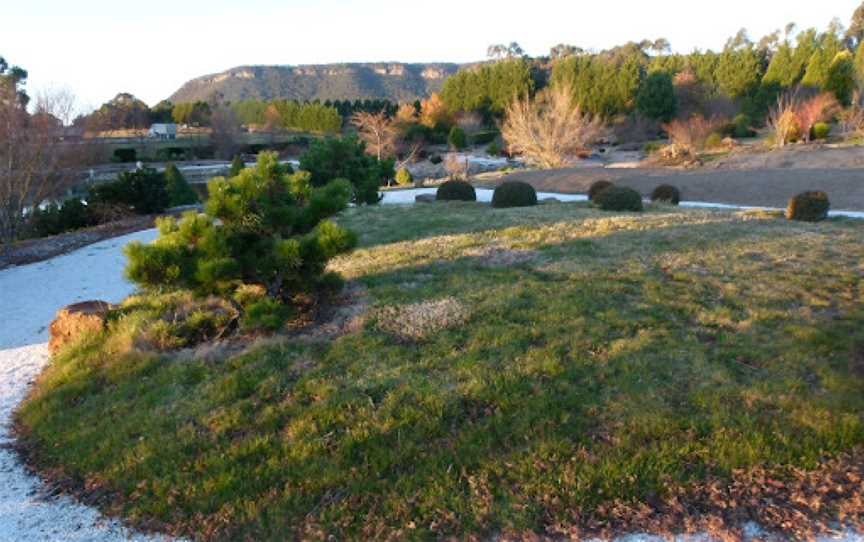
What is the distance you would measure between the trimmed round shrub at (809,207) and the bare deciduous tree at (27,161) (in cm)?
1442

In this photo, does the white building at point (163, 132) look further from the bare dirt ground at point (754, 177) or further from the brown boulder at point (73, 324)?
the brown boulder at point (73, 324)

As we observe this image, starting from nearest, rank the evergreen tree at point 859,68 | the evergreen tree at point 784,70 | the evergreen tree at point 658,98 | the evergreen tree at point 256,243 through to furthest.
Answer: the evergreen tree at point 256,243 < the evergreen tree at point 859,68 < the evergreen tree at point 658,98 < the evergreen tree at point 784,70

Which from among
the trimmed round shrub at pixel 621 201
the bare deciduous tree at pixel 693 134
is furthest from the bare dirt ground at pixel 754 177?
the trimmed round shrub at pixel 621 201

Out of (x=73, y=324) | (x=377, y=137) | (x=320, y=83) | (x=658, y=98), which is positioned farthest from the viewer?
(x=320, y=83)

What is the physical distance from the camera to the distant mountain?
92.8m

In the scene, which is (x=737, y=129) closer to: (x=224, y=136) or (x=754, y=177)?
(x=754, y=177)

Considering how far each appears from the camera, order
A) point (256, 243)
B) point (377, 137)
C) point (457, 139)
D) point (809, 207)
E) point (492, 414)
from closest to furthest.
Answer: point (492, 414)
point (256, 243)
point (809, 207)
point (377, 137)
point (457, 139)

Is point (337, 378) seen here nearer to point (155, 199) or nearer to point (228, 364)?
point (228, 364)

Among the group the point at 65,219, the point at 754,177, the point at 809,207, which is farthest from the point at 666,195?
the point at 65,219

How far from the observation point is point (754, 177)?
661 inches

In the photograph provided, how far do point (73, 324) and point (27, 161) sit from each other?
8.68 metres

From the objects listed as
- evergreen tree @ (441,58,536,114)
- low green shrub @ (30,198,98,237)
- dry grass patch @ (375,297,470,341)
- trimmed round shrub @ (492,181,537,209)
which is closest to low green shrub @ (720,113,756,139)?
evergreen tree @ (441,58,536,114)

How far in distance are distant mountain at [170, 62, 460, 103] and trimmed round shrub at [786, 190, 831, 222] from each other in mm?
82662

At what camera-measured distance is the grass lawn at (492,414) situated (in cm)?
293
